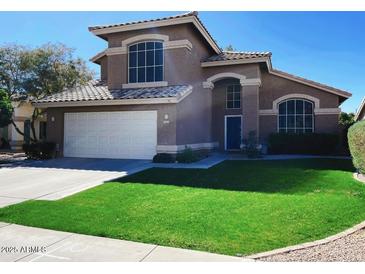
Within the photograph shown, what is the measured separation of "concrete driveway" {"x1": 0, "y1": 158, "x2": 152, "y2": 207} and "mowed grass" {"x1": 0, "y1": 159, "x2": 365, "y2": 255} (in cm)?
81

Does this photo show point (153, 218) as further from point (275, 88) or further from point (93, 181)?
point (275, 88)

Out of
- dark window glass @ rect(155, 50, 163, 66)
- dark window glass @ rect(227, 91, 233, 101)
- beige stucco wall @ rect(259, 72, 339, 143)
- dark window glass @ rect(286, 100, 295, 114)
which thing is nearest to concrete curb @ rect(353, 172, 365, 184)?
beige stucco wall @ rect(259, 72, 339, 143)

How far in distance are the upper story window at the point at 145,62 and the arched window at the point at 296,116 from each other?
320 inches

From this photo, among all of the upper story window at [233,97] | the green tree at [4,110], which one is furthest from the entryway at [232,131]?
the green tree at [4,110]

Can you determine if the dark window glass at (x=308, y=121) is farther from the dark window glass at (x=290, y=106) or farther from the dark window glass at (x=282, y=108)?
the dark window glass at (x=282, y=108)

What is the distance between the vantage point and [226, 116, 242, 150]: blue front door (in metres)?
20.0

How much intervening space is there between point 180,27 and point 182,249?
13365 millimetres

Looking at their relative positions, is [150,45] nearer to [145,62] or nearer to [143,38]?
[143,38]

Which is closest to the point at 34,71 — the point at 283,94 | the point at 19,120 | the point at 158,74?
the point at 19,120

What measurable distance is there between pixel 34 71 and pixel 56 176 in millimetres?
16286

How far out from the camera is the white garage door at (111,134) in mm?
15039

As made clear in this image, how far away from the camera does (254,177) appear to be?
10375mm

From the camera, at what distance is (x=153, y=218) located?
248 inches
